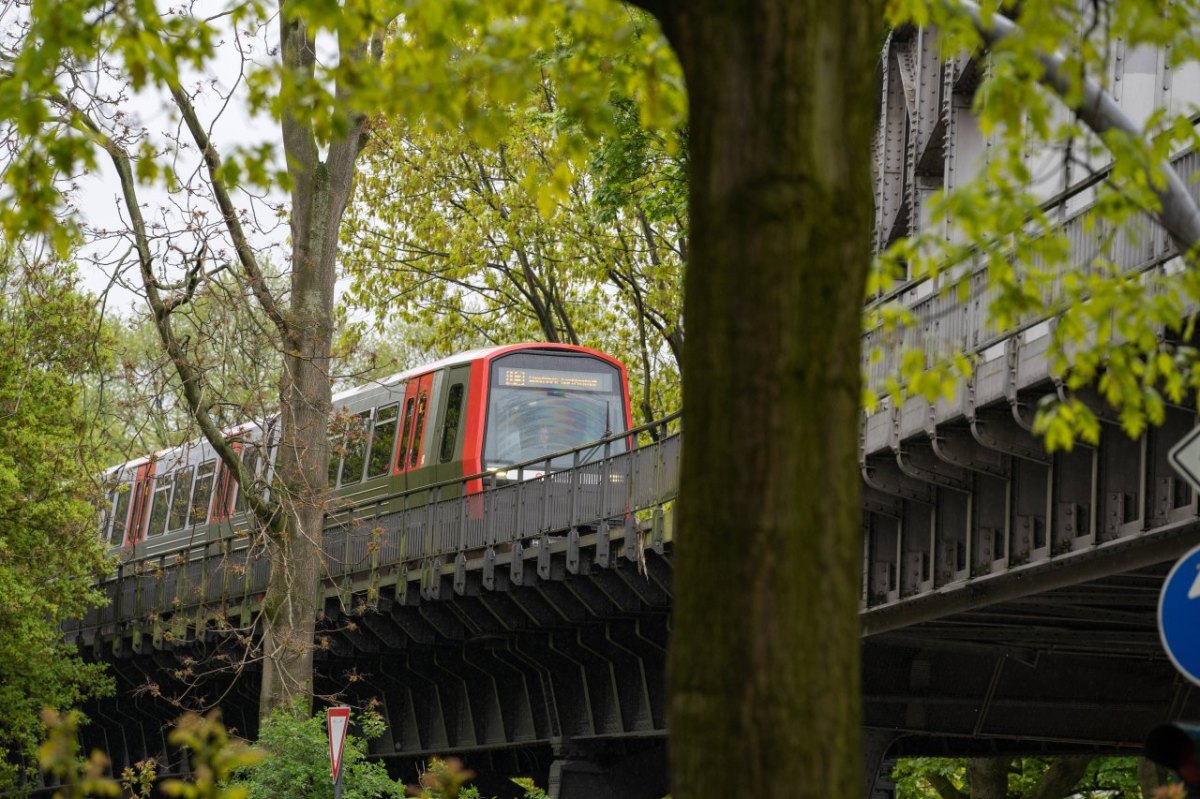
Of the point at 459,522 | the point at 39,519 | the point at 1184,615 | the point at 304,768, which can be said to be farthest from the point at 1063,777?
the point at 1184,615

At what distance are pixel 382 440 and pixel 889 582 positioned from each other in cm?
1342

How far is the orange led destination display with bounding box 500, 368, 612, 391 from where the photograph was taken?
97.7 feet

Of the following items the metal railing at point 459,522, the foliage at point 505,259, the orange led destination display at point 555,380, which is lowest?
the metal railing at point 459,522

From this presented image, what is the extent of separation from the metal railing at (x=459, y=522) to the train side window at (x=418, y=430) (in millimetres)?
695

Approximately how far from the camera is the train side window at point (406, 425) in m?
30.8

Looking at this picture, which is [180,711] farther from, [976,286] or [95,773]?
[95,773]

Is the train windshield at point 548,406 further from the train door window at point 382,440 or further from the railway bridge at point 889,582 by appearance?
the train door window at point 382,440

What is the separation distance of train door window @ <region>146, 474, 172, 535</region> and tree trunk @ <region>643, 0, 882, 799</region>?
116 feet

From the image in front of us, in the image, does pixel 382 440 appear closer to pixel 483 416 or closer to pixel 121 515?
pixel 483 416

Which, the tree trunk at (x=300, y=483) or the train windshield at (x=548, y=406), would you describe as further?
the train windshield at (x=548, y=406)

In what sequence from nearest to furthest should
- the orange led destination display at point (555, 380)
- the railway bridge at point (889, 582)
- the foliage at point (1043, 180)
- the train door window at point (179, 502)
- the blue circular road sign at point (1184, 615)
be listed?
the blue circular road sign at point (1184, 615) → the foliage at point (1043, 180) → the railway bridge at point (889, 582) → the orange led destination display at point (555, 380) → the train door window at point (179, 502)

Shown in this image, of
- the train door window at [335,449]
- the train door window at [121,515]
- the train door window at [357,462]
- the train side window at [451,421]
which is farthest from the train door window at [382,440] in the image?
the train door window at [121,515]

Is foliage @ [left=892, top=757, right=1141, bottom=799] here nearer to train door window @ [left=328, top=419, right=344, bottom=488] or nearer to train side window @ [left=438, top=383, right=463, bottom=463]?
train door window @ [left=328, top=419, right=344, bottom=488]

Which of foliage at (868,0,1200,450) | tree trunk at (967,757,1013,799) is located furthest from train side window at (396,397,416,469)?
foliage at (868,0,1200,450)
